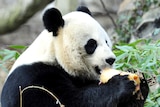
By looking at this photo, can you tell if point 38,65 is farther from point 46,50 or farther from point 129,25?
point 129,25

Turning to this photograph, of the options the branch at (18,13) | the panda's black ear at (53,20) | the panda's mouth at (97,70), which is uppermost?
the branch at (18,13)

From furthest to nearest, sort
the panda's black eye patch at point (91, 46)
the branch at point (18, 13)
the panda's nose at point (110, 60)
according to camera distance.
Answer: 1. the branch at point (18, 13)
2. the panda's black eye patch at point (91, 46)
3. the panda's nose at point (110, 60)

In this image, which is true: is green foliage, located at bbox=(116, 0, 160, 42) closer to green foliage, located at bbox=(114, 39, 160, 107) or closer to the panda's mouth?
green foliage, located at bbox=(114, 39, 160, 107)

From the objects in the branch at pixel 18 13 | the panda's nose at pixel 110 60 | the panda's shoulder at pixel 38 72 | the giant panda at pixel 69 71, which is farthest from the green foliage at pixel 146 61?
the branch at pixel 18 13

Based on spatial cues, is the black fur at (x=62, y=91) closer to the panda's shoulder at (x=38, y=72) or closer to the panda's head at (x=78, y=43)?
the panda's shoulder at (x=38, y=72)

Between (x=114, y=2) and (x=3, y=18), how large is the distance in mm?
5544

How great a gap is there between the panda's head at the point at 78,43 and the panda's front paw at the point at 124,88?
198mm

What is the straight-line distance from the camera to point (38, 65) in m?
3.21

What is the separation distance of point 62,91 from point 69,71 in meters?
0.24

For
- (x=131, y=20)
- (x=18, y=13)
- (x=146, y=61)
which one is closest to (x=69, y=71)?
(x=146, y=61)

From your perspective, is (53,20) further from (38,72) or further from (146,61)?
(146,61)

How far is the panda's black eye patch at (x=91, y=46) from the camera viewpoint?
10.5 ft

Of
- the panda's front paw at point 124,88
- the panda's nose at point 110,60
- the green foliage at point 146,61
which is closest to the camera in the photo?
the panda's front paw at point 124,88

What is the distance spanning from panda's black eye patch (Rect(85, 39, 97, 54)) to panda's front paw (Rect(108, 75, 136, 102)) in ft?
0.99
